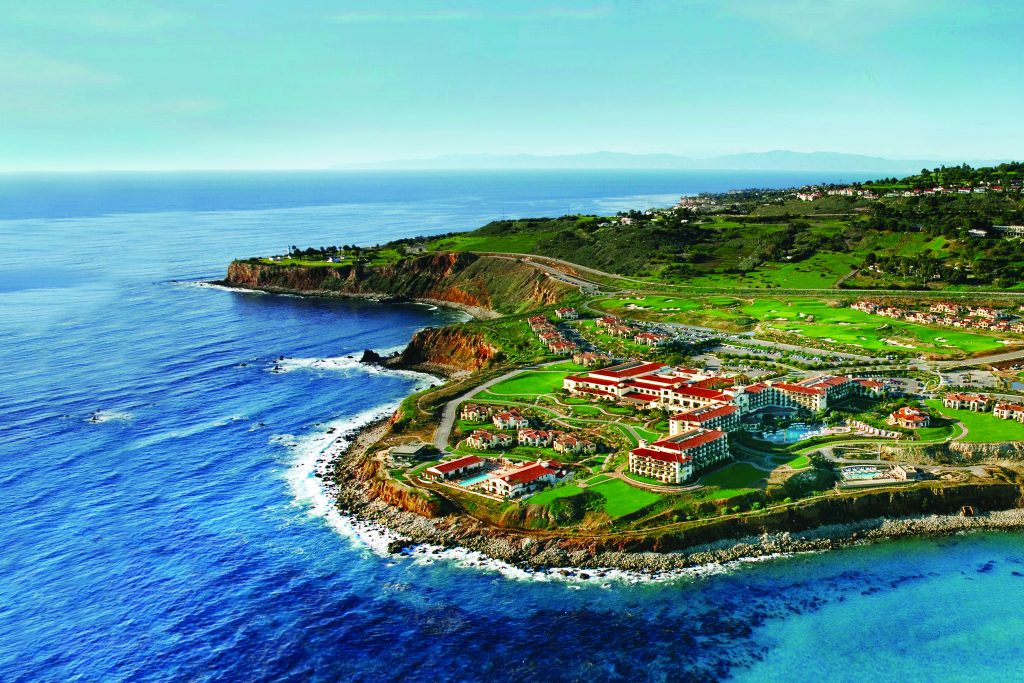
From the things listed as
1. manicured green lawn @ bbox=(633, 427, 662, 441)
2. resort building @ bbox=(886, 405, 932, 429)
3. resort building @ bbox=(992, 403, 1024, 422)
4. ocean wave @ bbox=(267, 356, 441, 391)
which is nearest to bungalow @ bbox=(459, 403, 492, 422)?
manicured green lawn @ bbox=(633, 427, 662, 441)

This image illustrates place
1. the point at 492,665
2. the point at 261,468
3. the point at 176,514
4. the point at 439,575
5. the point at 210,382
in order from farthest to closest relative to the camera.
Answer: the point at 210,382
the point at 261,468
the point at 176,514
the point at 439,575
the point at 492,665

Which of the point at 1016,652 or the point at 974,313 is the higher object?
the point at 974,313

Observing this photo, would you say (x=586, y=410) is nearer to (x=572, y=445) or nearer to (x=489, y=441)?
(x=572, y=445)

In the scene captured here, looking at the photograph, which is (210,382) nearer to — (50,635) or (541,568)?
(50,635)

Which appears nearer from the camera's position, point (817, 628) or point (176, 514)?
point (817, 628)

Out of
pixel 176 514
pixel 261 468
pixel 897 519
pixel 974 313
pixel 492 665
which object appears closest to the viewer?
pixel 492 665

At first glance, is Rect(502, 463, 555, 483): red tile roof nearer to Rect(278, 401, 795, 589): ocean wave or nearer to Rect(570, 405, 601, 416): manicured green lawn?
Rect(278, 401, 795, 589): ocean wave

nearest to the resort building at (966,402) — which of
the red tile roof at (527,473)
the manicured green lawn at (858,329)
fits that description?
the manicured green lawn at (858,329)

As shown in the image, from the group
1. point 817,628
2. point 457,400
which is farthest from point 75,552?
point 817,628
